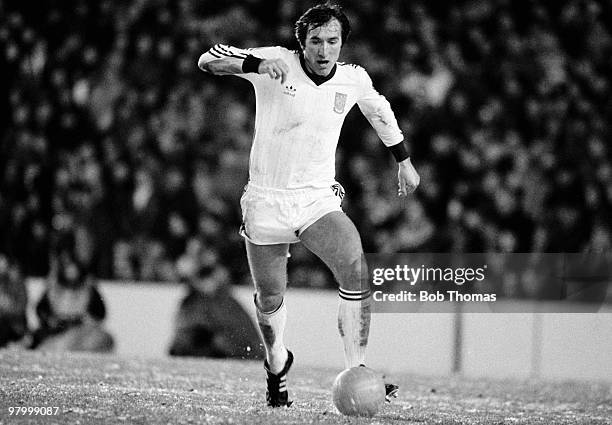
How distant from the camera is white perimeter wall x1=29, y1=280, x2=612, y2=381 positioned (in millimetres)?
Answer: 8445

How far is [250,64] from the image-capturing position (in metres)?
5.12

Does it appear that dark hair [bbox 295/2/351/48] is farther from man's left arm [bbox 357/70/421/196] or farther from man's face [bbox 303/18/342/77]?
man's left arm [bbox 357/70/421/196]

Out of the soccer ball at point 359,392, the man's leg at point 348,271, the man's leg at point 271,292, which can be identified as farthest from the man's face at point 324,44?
the soccer ball at point 359,392

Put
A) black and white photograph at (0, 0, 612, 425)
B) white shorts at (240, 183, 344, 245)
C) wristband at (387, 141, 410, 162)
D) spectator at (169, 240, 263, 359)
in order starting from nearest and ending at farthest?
1. white shorts at (240, 183, 344, 245)
2. wristband at (387, 141, 410, 162)
3. black and white photograph at (0, 0, 612, 425)
4. spectator at (169, 240, 263, 359)

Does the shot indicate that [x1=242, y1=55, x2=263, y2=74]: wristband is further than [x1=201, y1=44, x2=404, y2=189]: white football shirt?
No

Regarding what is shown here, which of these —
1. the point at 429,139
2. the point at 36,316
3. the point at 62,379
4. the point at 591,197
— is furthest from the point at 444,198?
the point at 62,379

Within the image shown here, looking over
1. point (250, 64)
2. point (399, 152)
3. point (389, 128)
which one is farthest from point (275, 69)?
point (399, 152)

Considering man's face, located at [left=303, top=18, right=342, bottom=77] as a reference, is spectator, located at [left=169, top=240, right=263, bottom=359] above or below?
below

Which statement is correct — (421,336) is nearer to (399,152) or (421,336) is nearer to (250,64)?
(399,152)

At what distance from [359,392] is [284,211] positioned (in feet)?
3.26

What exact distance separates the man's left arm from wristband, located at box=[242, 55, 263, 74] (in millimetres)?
708

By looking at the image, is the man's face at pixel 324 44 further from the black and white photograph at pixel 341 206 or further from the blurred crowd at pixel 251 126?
the blurred crowd at pixel 251 126

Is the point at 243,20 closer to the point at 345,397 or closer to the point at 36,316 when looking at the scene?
the point at 36,316

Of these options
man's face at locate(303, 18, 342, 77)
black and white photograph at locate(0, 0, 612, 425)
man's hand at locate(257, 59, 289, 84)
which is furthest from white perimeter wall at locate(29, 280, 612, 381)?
man's hand at locate(257, 59, 289, 84)
